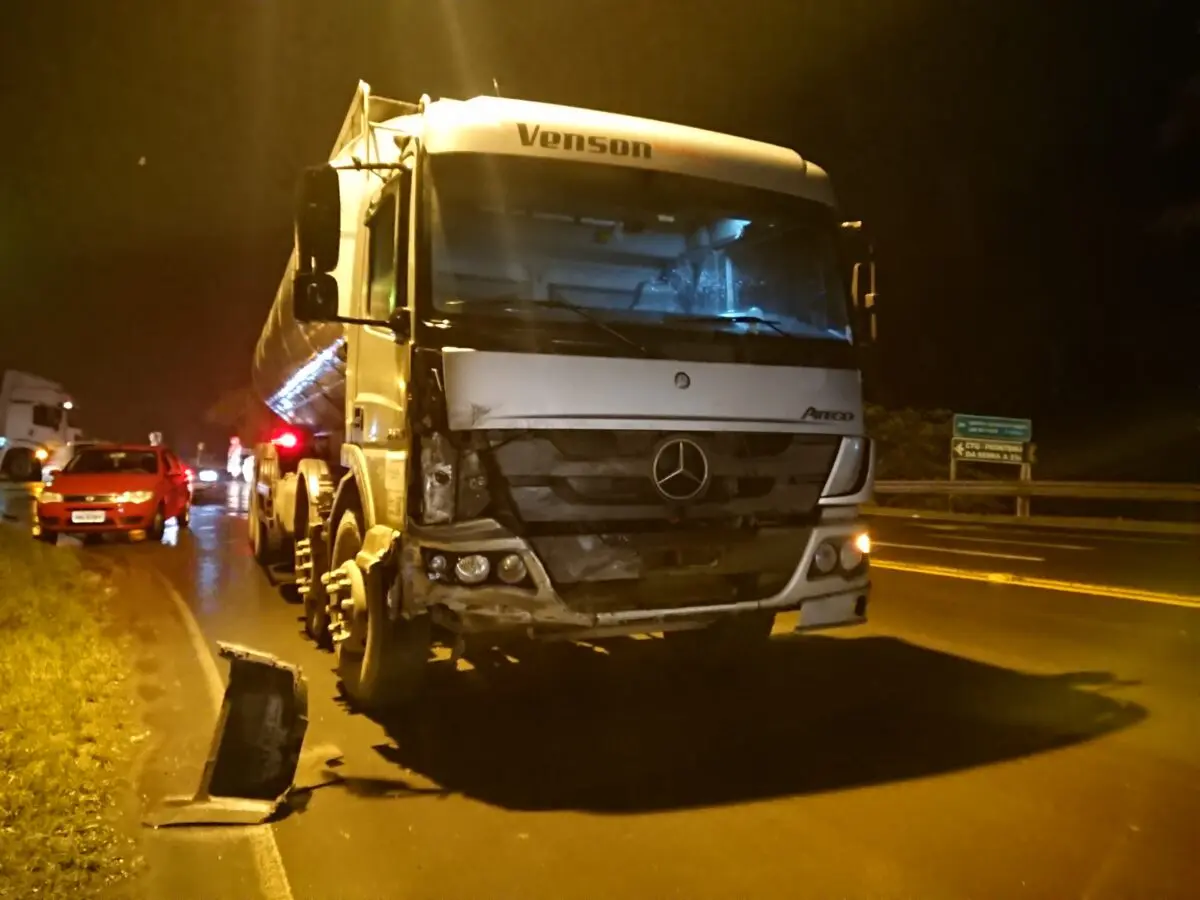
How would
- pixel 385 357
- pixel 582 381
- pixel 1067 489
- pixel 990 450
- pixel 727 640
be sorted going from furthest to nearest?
pixel 990 450 → pixel 1067 489 → pixel 727 640 → pixel 385 357 → pixel 582 381

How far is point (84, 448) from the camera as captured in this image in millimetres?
17625

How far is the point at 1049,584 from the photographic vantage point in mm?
10727

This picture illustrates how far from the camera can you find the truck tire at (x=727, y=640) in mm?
6984

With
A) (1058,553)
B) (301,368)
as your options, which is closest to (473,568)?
(301,368)

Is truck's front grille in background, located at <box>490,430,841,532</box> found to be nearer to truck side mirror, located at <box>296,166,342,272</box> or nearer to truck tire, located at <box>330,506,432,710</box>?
truck tire, located at <box>330,506,432,710</box>

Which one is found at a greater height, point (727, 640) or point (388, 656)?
point (388, 656)

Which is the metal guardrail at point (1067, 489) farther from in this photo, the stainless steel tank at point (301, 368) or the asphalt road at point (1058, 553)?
the stainless steel tank at point (301, 368)

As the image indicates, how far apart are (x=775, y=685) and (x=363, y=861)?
3.39 meters

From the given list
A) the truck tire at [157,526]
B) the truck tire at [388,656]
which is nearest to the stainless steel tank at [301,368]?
the truck tire at [388,656]

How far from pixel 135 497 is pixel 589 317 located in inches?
527

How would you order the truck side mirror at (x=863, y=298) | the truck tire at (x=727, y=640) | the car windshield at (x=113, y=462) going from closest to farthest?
1. the truck side mirror at (x=863, y=298)
2. the truck tire at (x=727, y=640)
3. the car windshield at (x=113, y=462)

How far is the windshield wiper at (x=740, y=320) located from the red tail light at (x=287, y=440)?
18.5 ft

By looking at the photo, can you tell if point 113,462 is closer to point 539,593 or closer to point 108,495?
point 108,495

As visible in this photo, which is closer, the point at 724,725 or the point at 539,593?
the point at 539,593
